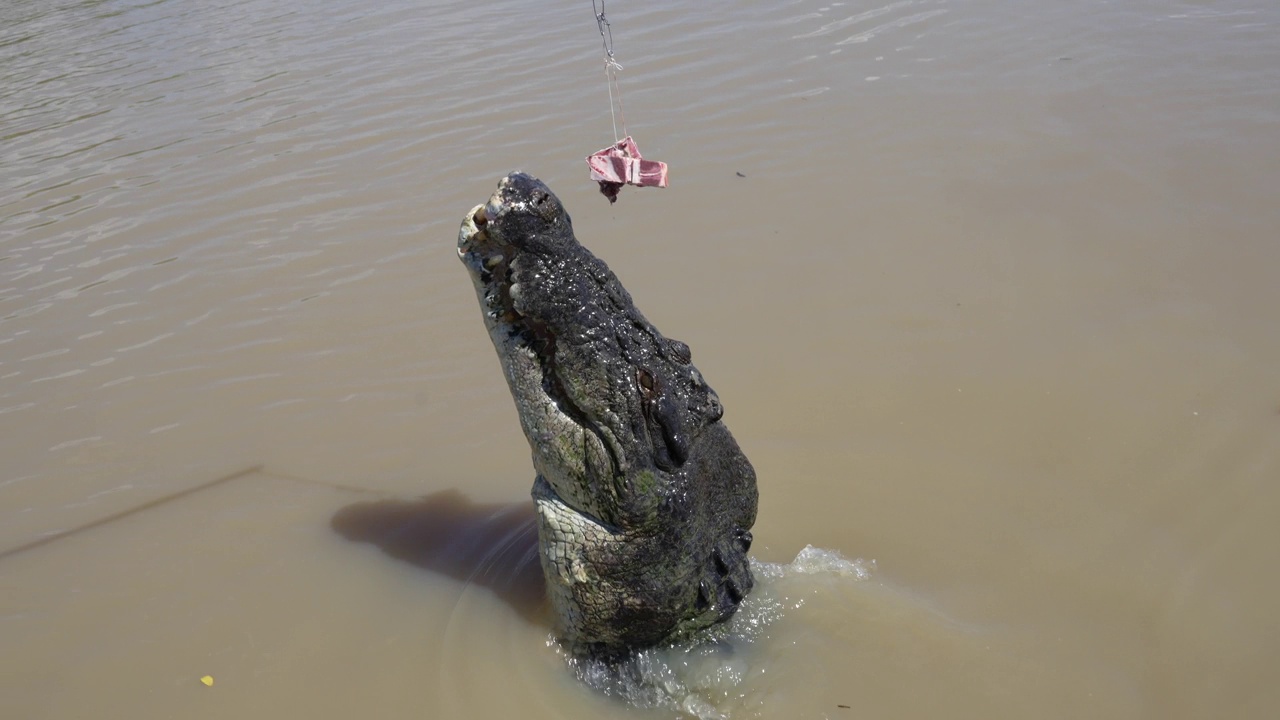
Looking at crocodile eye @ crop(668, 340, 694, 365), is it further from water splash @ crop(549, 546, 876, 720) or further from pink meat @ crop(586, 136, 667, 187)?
water splash @ crop(549, 546, 876, 720)

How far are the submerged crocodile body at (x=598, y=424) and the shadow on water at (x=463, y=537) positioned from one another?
59 cm

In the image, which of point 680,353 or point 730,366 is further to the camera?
point 730,366

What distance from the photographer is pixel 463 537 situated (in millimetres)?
3992

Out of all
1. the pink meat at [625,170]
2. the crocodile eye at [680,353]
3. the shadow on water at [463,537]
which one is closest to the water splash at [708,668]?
the shadow on water at [463,537]

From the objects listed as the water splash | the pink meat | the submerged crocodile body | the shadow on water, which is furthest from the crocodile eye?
the shadow on water

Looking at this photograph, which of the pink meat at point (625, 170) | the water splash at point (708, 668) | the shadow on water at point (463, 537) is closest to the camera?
the water splash at point (708, 668)

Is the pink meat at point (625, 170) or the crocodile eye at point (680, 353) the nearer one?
the crocodile eye at point (680, 353)

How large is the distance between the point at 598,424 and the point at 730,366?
212cm

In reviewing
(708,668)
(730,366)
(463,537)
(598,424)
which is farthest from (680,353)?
(730,366)

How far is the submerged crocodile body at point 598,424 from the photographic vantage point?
111 inches

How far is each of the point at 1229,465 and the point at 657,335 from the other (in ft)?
8.65

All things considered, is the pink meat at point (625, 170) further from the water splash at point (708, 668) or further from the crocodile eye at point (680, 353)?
the water splash at point (708, 668)

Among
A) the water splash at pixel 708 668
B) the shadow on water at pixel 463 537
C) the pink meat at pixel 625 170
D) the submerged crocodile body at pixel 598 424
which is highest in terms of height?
the pink meat at pixel 625 170

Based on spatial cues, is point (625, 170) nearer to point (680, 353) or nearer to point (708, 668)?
point (680, 353)
